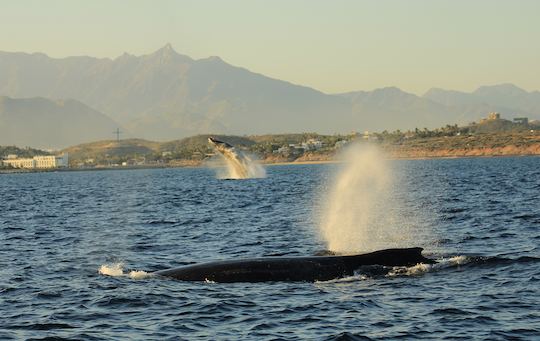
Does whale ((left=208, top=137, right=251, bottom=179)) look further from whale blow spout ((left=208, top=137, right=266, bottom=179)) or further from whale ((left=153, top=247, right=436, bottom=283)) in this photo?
whale ((left=153, top=247, right=436, bottom=283))

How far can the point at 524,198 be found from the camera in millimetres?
63719

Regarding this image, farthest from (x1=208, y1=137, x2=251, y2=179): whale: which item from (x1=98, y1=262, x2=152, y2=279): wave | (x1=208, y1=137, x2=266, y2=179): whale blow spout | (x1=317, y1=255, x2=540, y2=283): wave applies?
(x1=317, y1=255, x2=540, y2=283): wave

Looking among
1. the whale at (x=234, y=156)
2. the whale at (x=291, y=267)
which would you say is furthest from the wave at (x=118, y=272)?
the whale at (x=234, y=156)

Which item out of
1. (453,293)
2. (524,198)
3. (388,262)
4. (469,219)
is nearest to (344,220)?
(469,219)

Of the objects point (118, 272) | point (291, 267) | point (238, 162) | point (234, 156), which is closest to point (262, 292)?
point (291, 267)

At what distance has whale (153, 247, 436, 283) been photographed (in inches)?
1037

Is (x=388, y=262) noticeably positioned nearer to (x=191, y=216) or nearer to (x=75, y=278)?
(x=75, y=278)

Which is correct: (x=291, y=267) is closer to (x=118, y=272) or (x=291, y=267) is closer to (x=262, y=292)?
(x=262, y=292)

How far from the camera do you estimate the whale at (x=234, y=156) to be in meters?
131

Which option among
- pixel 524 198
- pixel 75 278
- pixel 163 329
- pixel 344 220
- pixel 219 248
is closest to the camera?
pixel 163 329

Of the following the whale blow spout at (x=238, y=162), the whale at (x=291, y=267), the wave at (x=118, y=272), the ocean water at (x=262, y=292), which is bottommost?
the ocean water at (x=262, y=292)

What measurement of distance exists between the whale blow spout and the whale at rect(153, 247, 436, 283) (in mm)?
100648

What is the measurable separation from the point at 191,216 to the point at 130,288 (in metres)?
33.3

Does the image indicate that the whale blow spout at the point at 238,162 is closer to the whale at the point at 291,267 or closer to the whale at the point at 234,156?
the whale at the point at 234,156
